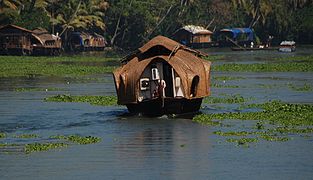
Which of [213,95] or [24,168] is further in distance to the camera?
[213,95]

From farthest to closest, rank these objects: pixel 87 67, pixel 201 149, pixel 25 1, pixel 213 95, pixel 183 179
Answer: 1. pixel 25 1
2. pixel 87 67
3. pixel 213 95
4. pixel 201 149
5. pixel 183 179

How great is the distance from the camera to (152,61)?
34.0 m

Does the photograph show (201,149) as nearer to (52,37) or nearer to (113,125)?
(113,125)

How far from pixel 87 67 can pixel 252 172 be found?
146ft

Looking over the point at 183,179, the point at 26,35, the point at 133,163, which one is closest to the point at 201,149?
the point at 133,163

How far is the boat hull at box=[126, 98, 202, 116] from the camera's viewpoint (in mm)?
33500

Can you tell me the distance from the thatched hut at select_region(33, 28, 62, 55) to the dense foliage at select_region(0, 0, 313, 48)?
3178 mm

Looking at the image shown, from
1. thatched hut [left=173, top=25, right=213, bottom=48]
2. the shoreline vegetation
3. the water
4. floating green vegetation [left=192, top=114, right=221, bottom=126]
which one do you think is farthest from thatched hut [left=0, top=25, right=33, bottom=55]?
floating green vegetation [left=192, top=114, right=221, bottom=126]

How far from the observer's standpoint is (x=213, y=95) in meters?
43.1

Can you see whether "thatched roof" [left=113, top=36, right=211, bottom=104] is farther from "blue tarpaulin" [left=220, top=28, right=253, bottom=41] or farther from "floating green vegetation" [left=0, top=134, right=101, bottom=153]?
"blue tarpaulin" [left=220, top=28, right=253, bottom=41]

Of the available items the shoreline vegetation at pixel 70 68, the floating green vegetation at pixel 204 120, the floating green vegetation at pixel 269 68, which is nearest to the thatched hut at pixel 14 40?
the shoreline vegetation at pixel 70 68

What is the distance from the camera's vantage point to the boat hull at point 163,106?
33500 mm

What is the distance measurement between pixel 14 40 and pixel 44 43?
364 cm

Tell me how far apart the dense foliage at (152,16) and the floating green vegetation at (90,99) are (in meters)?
48.7
